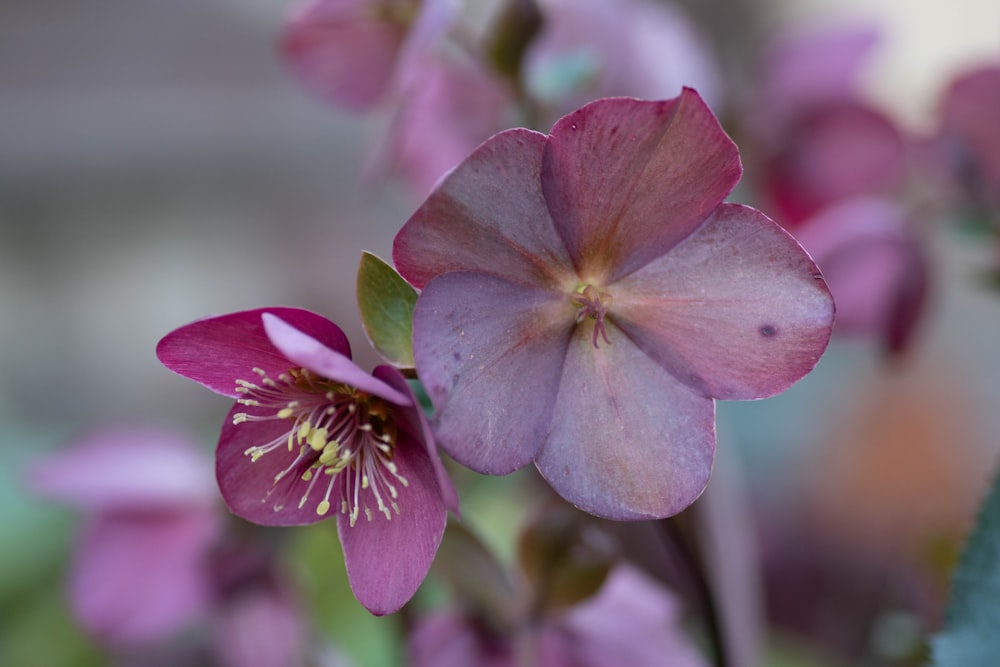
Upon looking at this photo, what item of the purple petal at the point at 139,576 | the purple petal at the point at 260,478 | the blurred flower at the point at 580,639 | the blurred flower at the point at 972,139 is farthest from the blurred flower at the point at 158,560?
the blurred flower at the point at 972,139

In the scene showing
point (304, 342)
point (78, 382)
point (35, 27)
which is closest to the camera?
point (304, 342)

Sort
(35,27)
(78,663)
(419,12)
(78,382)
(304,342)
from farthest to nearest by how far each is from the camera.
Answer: (78,382), (35,27), (78,663), (419,12), (304,342)

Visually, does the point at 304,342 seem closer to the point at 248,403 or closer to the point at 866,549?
the point at 248,403

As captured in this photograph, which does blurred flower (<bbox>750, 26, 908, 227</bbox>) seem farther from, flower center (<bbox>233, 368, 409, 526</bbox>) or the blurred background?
the blurred background

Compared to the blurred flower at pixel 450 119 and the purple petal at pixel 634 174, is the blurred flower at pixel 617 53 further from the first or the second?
the purple petal at pixel 634 174

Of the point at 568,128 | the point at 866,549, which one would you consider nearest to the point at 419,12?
the point at 568,128

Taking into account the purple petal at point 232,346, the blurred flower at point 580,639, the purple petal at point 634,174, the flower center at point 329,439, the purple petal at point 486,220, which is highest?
the purple petal at point 634,174

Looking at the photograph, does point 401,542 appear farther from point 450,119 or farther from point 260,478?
point 450,119

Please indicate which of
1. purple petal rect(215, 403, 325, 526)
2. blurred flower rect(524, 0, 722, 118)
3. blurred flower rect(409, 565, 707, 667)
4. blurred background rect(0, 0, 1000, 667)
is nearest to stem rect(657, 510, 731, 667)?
blurred flower rect(409, 565, 707, 667)

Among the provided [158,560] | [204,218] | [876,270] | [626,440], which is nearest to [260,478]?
[626,440]
